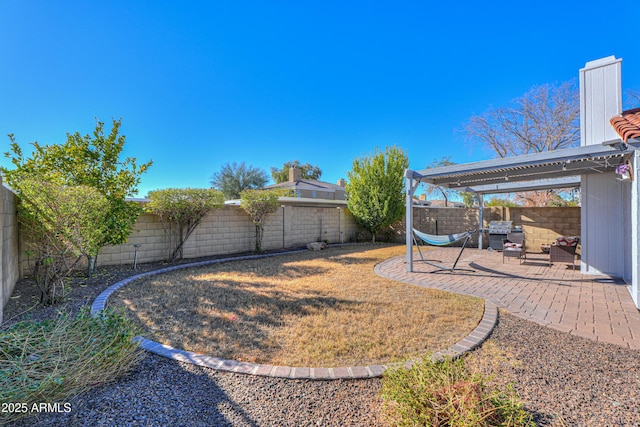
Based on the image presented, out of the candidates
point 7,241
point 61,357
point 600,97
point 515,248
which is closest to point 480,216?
point 515,248

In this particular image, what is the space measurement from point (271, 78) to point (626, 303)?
12.3m

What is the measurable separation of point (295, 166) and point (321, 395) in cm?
3476

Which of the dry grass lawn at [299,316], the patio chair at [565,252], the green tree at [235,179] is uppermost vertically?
the green tree at [235,179]

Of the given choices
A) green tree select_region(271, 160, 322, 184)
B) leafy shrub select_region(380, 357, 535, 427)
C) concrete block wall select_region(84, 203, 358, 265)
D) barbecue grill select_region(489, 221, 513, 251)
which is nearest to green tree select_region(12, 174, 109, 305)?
concrete block wall select_region(84, 203, 358, 265)

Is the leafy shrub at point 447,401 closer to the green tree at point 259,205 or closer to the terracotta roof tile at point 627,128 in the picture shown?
the terracotta roof tile at point 627,128

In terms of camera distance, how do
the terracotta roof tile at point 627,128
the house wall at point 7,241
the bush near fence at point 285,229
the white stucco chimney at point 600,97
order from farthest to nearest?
1. the white stucco chimney at point 600,97
2. the bush near fence at point 285,229
3. the terracotta roof tile at point 627,128
4. the house wall at point 7,241

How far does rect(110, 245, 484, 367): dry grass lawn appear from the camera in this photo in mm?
2979

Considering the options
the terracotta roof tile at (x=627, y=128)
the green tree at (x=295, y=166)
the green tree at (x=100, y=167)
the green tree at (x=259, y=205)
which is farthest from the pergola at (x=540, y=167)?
the green tree at (x=295, y=166)

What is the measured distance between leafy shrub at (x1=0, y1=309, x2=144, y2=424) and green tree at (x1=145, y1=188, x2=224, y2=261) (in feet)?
17.8

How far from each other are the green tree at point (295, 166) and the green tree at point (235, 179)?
23.0ft

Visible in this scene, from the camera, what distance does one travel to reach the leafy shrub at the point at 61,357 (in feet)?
6.60

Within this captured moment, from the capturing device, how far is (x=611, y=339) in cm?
322

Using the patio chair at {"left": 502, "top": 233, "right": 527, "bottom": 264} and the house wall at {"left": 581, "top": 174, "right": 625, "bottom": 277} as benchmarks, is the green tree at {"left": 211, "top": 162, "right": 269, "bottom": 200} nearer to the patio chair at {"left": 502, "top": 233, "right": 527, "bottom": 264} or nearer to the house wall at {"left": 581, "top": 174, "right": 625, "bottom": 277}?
the patio chair at {"left": 502, "top": 233, "right": 527, "bottom": 264}

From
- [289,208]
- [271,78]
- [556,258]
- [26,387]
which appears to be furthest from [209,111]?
[556,258]
